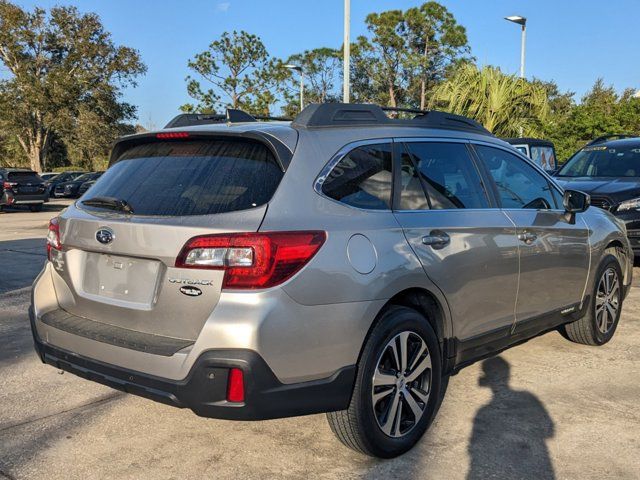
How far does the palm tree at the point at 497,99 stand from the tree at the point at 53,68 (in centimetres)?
2674

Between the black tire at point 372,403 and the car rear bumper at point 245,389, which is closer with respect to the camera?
the car rear bumper at point 245,389

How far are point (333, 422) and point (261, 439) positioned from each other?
575 mm

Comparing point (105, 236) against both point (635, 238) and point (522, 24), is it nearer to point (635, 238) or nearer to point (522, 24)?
point (635, 238)

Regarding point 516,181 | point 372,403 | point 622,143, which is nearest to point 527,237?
point 516,181

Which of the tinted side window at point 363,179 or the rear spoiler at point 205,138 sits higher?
the rear spoiler at point 205,138

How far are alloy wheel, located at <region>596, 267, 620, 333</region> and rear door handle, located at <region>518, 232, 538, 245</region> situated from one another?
4.08 feet

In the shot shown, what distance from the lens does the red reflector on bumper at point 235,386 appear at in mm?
2553

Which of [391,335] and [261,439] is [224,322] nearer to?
[391,335]

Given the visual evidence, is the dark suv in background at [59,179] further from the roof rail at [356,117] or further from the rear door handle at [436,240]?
the rear door handle at [436,240]

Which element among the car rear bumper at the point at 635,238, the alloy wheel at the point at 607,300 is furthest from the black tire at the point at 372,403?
the car rear bumper at the point at 635,238

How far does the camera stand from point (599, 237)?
15.7ft

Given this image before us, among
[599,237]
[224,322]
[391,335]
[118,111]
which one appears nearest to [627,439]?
[391,335]

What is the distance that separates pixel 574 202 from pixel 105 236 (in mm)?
3296

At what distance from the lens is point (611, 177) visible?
834 cm
